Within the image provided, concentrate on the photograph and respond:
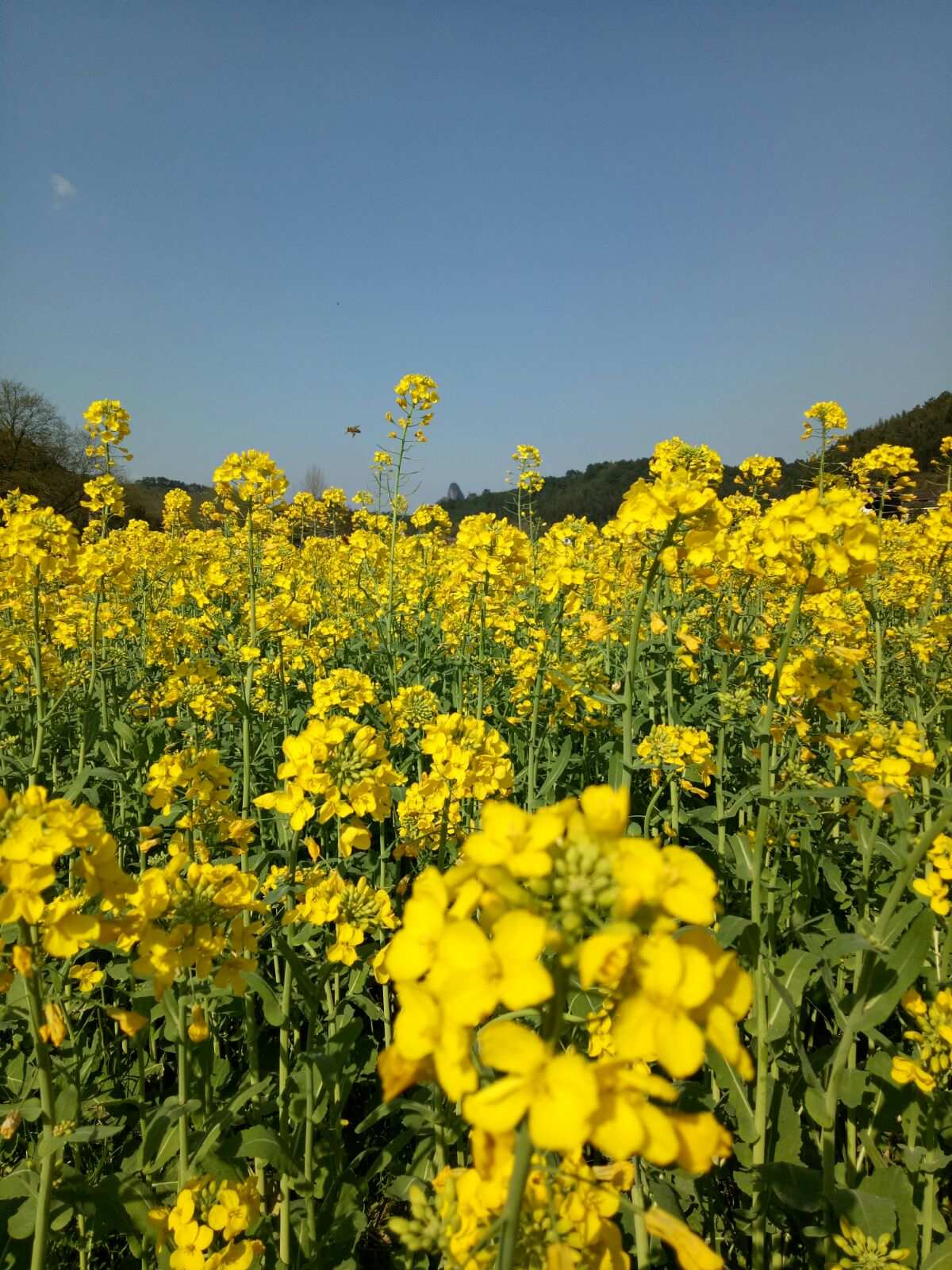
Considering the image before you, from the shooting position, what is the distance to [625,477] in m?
30.6

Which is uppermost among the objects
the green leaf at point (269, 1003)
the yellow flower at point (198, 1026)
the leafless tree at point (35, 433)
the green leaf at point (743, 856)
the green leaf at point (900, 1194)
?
the leafless tree at point (35, 433)

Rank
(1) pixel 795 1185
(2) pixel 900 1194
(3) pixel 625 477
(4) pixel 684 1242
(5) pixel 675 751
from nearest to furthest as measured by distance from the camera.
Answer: (4) pixel 684 1242, (1) pixel 795 1185, (2) pixel 900 1194, (5) pixel 675 751, (3) pixel 625 477

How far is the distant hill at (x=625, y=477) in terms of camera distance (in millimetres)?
11532

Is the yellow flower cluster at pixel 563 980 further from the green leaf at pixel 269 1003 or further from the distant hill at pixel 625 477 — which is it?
the distant hill at pixel 625 477

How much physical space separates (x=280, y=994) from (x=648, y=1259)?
155cm

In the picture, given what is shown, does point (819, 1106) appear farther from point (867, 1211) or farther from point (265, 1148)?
point (265, 1148)

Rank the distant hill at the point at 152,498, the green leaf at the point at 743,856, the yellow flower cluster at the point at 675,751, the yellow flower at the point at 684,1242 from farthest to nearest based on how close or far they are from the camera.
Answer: the distant hill at the point at 152,498 < the yellow flower cluster at the point at 675,751 < the green leaf at the point at 743,856 < the yellow flower at the point at 684,1242

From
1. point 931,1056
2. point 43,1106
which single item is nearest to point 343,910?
point 43,1106

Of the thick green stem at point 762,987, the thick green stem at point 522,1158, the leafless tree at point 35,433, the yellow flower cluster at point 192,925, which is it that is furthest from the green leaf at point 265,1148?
the leafless tree at point 35,433

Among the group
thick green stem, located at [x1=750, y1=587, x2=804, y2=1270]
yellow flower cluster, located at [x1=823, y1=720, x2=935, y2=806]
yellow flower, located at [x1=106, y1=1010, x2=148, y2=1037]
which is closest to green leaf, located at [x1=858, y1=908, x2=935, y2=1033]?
thick green stem, located at [x1=750, y1=587, x2=804, y2=1270]

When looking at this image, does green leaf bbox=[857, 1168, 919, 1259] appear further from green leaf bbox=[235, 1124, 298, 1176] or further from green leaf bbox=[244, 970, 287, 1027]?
green leaf bbox=[244, 970, 287, 1027]

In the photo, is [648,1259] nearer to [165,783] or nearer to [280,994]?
[280,994]

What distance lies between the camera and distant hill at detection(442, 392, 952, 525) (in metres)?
11.5

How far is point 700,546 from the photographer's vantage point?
261 centimetres
